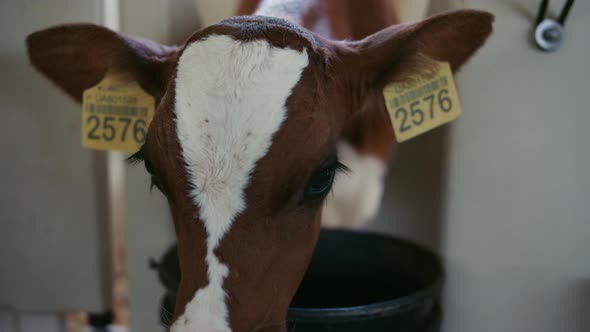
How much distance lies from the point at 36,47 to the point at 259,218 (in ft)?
2.37

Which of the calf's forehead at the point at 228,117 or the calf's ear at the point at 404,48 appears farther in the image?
the calf's ear at the point at 404,48

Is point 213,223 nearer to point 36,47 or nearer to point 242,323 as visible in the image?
point 242,323

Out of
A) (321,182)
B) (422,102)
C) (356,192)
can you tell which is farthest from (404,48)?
(356,192)

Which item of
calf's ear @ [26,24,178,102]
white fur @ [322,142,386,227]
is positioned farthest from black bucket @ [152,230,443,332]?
calf's ear @ [26,24,178,102]

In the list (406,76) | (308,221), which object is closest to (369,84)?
(406,76)

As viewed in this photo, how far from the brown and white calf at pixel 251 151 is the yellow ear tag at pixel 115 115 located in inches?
9.3

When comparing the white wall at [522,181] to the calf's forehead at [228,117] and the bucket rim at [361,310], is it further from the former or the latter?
the calf's forehead at [228,117]

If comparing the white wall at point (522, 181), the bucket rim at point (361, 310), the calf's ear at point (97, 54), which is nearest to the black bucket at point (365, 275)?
the bucket rim at point (361, 310)

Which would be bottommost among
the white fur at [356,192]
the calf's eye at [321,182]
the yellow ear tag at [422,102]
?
the white fur at [356,192]

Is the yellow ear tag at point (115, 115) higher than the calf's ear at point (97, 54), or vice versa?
the calf's ear at point (97, 54)

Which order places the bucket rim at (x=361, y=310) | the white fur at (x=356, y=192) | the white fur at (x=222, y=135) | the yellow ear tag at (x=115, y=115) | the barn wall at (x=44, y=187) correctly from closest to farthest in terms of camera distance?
the white fur at (x=222, y=135) < the bucket rim at (x=361, y=310) < the yellow ear tag at (x=115, y=115) < the barn wall at (x=44, y=187) < the white fur at (x=356, y=192)

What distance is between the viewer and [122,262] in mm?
2438

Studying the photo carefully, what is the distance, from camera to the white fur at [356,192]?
1872 mm

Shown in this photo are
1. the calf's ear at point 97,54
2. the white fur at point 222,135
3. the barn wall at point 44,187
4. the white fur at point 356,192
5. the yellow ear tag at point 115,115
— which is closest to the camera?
the white fur at point 222,135
